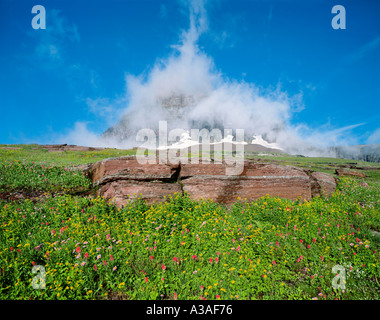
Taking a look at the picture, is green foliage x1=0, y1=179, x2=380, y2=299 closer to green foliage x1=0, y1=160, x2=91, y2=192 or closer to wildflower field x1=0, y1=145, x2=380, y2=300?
wildflower field x1=0, y1=145, x2=380, y2=300

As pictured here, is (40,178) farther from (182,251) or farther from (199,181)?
(182,251)

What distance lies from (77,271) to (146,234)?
7.81 feet

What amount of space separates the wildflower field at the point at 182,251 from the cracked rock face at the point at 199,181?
1.22 metres

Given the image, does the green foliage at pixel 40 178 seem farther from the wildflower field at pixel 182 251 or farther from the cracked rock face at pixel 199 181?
the wildflower field at pixel 182 251

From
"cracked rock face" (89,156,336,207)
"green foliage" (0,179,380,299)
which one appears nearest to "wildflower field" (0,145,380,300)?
"green foliage" (0,179,380,299)

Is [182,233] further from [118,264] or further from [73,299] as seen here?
[73,299]

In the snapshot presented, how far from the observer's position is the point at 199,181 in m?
11.3

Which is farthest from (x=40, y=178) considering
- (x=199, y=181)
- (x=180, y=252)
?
(x=180, y=252)

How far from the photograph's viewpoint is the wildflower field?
4699mm

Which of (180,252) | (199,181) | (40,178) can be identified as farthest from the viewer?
(40,178)

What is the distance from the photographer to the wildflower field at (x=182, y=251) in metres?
4.70

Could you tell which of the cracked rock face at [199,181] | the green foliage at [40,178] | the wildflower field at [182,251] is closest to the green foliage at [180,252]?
the wildflower field at [182,251]

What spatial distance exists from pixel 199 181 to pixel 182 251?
18.2ft
